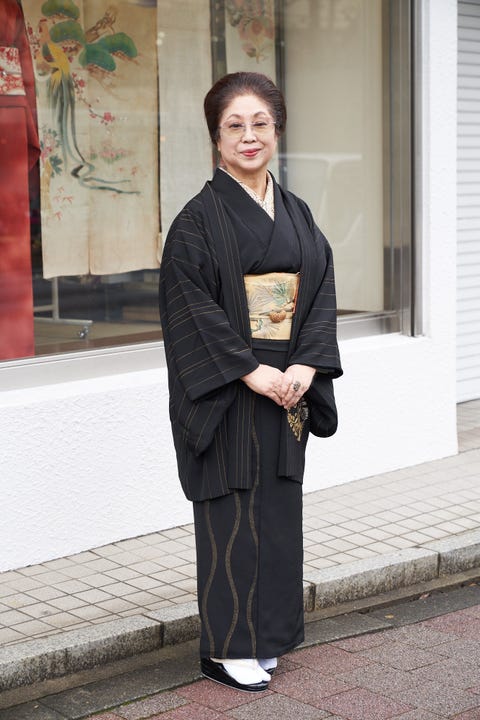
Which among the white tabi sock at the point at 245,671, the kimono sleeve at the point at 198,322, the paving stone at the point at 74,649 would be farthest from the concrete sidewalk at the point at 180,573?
the kimono sleeve at the point at 198,322

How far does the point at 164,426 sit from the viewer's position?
6230mm

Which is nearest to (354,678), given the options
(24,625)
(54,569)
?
(24,625)

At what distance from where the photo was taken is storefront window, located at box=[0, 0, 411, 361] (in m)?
6.11

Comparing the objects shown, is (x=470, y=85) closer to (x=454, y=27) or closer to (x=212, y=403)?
(x=454, y=27)

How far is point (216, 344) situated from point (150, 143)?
2.68m

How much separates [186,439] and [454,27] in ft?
13.5

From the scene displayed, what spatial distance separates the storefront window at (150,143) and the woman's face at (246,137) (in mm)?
1918

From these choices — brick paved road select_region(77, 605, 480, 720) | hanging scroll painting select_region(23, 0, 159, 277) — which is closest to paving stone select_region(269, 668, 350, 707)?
brick paved road select_region(77, 605, 480, 720)

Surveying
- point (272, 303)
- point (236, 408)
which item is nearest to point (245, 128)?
point (272, 303)

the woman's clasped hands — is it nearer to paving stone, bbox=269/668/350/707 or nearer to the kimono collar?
the kimono collar

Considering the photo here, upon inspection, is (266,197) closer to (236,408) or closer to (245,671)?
(236,408)

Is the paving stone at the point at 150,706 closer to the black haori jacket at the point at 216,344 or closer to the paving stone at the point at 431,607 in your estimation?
the black haori jacket at the point at 216,344

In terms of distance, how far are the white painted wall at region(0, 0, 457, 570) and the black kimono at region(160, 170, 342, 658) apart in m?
1.44

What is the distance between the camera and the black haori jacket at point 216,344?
4.28 metres
